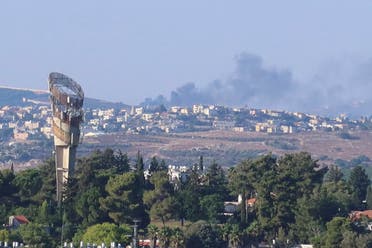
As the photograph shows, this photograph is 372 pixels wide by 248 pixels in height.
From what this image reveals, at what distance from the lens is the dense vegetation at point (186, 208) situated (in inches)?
3371

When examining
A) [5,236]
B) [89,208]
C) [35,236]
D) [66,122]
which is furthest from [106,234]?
[66,122]

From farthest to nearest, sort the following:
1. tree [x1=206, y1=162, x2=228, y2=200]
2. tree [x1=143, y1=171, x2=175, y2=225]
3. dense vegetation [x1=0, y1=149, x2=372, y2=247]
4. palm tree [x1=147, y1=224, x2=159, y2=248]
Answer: tree [x1=206, y1=162, x2=228, y2=200] → tree [x1=143, y1=171, x2=175, y2=225] → palm tree [x1=147, y1=224, x2=159, y2=248] → dense vegetation [x1=0, y1=149, x2=372, y2=247]

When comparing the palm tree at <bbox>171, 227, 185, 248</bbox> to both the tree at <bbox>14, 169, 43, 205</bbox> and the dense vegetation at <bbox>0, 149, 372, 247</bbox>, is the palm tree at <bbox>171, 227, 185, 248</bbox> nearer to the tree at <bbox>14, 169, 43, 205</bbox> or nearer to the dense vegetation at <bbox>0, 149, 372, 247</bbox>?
the dense vegetation at <bbox>0, 149, 372, 247</bbox>

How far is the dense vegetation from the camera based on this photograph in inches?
3371

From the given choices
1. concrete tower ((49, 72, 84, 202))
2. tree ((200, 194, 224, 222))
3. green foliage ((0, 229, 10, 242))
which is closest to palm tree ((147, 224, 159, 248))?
tree ((200, 194, 224, 222))

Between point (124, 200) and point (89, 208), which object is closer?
point (89, 208)

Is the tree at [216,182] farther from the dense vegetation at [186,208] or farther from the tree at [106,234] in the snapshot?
the tree at [106,234]

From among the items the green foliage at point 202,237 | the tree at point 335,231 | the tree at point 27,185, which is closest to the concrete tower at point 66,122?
the tree at point 27,185

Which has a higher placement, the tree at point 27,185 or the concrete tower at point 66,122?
the concrete tower at point 66,122

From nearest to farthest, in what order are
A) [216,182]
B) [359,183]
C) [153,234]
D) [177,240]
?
[177,240]
[153,234]
[216,182]
[359,183]

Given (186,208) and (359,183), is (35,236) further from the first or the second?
(359,183)

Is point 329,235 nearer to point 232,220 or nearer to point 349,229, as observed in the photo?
point 349,229

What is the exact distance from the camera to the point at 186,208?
94.5m

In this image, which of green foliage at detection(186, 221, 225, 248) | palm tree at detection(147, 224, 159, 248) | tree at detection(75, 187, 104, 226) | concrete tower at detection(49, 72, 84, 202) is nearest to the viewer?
palm tree at detection(147, 224, 159, 248)
